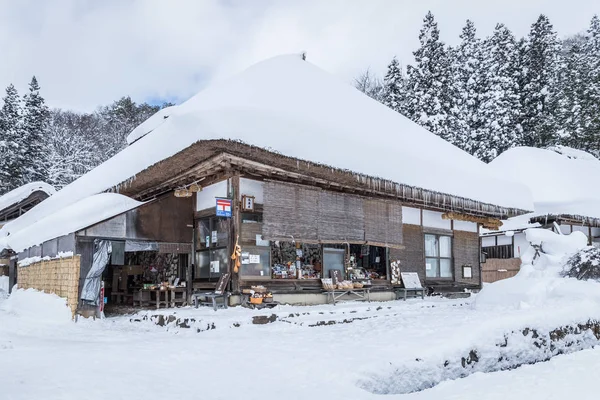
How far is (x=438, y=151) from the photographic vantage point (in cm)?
1514

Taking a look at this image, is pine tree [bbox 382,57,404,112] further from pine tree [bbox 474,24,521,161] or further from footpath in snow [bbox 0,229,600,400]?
footpath in snow [bbox 0,229,600,400]

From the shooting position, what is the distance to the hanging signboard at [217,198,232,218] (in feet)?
31.9

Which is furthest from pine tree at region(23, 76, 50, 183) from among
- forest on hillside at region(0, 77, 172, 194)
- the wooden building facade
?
the wooden building facade

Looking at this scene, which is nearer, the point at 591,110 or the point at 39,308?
the point at 39,308

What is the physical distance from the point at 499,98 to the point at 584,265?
22.1m

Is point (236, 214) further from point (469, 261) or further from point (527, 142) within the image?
point (527, 142)

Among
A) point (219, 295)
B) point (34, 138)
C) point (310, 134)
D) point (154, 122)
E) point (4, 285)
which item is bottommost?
point (4, 285)

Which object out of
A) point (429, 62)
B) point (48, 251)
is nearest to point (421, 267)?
point (48, 251)

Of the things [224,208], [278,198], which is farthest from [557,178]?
[224,208]

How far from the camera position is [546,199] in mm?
20203

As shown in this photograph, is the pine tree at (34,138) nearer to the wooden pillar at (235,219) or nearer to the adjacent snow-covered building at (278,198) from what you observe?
the adjacent snow-covered building at (278,198)

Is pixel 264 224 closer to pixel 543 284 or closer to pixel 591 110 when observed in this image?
pixel 543 284

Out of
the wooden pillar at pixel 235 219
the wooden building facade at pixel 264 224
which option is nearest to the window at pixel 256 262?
the wooden building facade at pixel 264 224

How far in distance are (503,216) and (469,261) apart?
186cm
